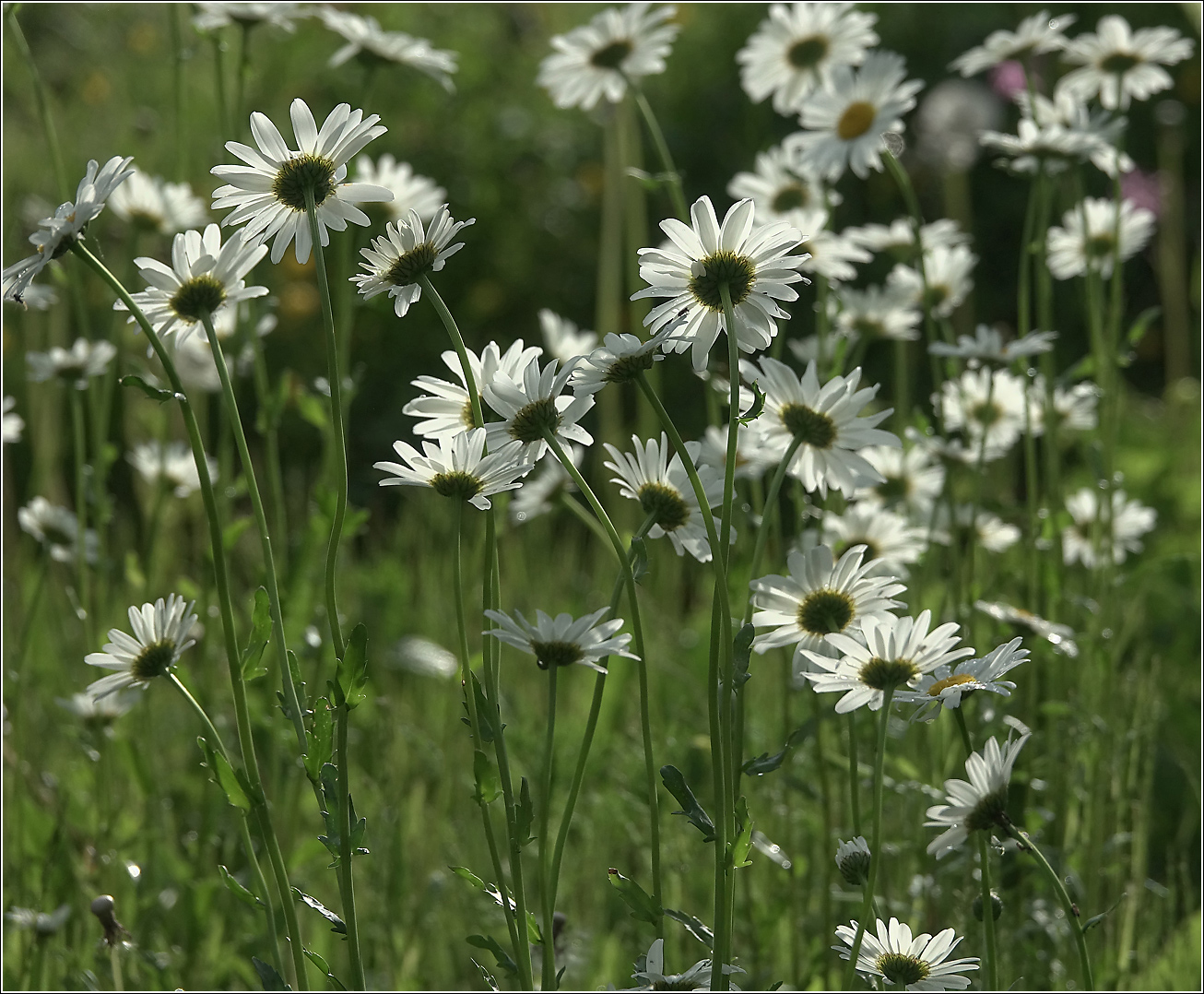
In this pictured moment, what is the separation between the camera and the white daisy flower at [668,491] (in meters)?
0.90

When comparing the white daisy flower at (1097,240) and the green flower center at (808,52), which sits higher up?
the green flower center at (808,52)

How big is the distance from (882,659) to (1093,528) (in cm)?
94

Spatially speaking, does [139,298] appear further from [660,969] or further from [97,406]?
[97,406]

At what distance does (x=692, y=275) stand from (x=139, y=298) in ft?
1.34

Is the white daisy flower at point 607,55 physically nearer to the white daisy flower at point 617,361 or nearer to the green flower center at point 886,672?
the white daisy flower at point 617,361

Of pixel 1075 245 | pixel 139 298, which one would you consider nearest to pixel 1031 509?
pixel 1075 245

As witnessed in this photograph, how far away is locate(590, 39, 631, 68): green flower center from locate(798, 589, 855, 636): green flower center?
91cm

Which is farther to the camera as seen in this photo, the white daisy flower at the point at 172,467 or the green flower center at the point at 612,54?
the white daisy flower at the point at 172,467

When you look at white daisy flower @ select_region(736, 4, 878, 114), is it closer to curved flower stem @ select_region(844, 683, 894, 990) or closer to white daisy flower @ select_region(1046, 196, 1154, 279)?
white daisy flower @ select_region(1046, 196, 1154, 279)

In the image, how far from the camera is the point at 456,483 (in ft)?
2.65

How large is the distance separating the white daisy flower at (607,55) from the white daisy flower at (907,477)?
21.9 inches

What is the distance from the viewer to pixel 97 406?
158cm

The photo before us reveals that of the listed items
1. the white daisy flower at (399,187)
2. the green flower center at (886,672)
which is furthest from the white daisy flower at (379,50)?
the green flower center at (886,672)

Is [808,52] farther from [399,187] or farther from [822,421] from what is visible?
[822,421]
